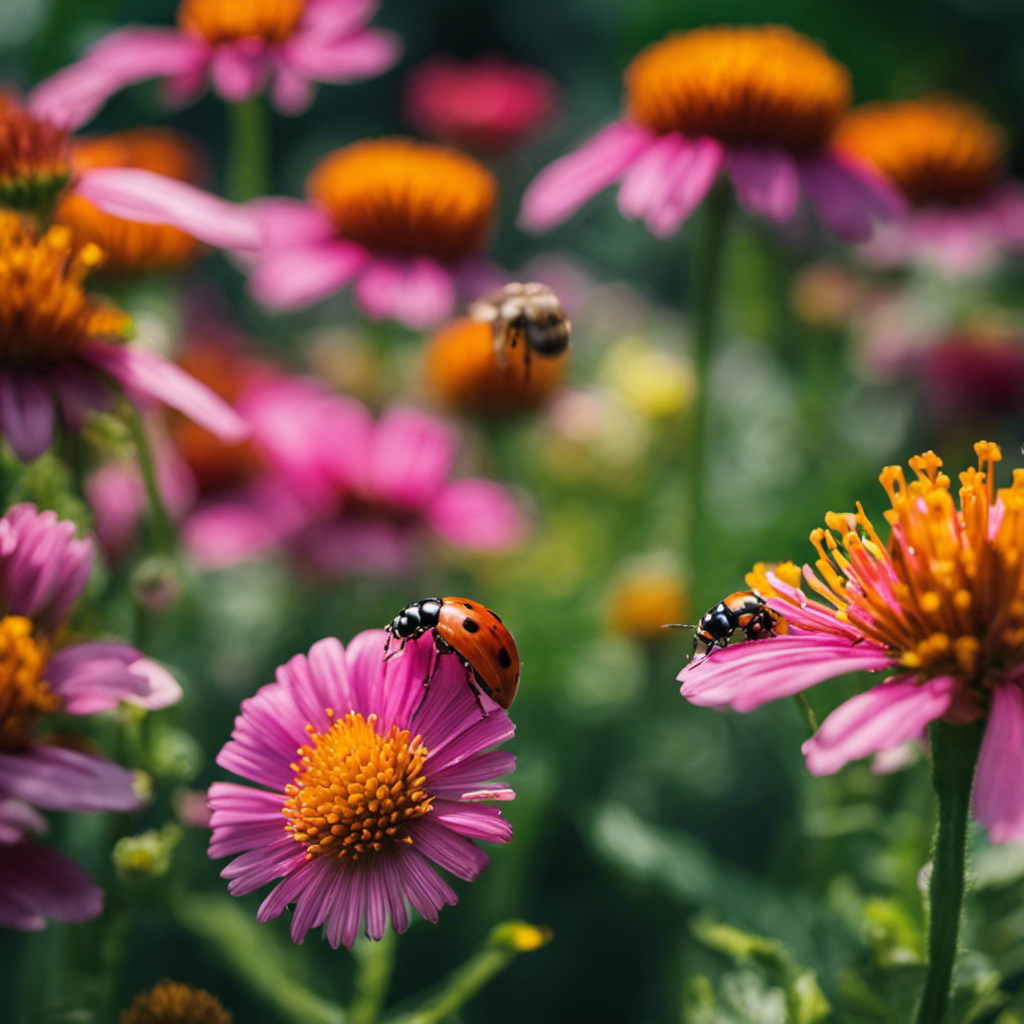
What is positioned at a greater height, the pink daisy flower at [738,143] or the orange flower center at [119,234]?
the pink daisy flower at [738,143]

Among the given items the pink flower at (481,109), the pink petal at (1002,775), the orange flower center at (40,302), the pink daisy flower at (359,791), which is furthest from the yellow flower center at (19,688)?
the pink flower at (481,109)

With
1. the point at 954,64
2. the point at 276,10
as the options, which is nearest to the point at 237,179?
the point at 276,10

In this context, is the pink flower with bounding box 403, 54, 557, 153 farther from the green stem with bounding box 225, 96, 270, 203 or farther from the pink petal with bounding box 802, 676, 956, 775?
the pink petal with bounding box 802, 676, 956, 775

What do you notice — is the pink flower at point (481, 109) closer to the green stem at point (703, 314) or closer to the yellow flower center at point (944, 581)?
the green stem at point (703, 314)

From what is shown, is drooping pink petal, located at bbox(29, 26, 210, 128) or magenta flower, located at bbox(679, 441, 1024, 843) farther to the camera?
drooping pink petal, located at bbox(29, 26, 210, 128)

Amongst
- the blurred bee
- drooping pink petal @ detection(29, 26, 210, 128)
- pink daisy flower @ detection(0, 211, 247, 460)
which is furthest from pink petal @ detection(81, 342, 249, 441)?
drooping pink petal @ detection(29, 26, 210, 128)

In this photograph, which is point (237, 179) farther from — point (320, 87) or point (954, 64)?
point (954, 64)
